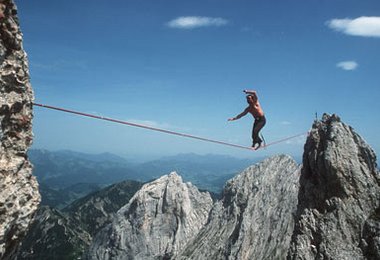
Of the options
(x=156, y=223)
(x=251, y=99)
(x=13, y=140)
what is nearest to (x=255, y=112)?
(x=251, y=99)

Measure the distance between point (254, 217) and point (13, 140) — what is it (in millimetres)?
64275

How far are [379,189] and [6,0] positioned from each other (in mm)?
31753

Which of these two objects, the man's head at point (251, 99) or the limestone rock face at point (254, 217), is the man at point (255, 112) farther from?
the limestone rock face at point (254, 217)

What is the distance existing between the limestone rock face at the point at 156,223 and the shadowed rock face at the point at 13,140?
91046mm

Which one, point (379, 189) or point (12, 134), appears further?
point (379, 189)

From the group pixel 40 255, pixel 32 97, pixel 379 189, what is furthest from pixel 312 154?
pixel 40 255

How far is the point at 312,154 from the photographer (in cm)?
3738

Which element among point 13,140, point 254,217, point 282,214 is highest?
point 13,140

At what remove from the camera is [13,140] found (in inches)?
400

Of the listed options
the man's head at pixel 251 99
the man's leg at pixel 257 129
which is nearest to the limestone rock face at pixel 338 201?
the man's leg at pixel 257 129

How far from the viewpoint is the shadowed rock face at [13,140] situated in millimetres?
9641

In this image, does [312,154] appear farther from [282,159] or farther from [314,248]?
[282,159]

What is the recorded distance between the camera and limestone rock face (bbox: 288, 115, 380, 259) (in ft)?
103

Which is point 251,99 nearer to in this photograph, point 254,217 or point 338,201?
point 338,201
